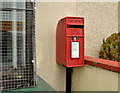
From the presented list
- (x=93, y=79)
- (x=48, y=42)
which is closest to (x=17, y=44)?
(x=48, y=42)

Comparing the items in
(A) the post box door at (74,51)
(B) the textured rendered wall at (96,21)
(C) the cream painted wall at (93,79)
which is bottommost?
(C) the cream painted wall at (93,79)

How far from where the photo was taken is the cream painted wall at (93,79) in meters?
1.84

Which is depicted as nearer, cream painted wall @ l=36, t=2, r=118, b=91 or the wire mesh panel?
the wire mesh panel

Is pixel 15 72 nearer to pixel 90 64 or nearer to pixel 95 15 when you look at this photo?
pixel 90 64

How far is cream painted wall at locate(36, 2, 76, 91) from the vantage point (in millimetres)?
2797

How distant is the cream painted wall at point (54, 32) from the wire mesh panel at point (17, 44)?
2.01ft

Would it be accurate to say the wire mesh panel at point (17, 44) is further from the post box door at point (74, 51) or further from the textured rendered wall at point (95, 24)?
the textured rendered wall at point (95, 24)

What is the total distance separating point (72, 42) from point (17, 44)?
921mm

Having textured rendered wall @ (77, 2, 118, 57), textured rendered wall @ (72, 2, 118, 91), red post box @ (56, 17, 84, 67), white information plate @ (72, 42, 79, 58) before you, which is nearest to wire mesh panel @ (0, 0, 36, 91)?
red post box @ (56, 17, 84, 67)

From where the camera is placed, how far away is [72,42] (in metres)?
2.41

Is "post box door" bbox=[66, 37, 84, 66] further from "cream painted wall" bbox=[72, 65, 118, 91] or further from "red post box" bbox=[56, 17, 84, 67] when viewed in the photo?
"cream painted wall" bbox=[72, 65, 118, 91]

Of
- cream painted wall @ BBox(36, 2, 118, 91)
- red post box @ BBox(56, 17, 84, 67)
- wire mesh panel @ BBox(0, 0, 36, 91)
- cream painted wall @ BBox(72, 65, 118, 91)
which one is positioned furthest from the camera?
cream painted wall @ BBox(36, 2, 118, 91)

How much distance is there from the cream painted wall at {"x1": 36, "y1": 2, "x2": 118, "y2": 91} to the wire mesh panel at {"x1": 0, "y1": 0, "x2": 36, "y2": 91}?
612 mm

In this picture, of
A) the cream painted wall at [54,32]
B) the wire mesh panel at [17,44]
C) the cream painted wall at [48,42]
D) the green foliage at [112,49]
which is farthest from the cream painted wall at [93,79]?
the wire mesh panel at [17,44]
